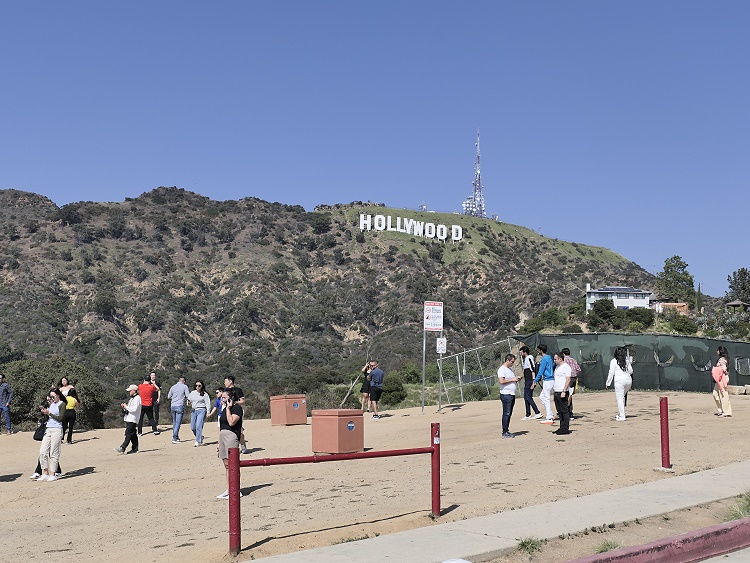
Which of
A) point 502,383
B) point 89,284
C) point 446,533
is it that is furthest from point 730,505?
point 89,284

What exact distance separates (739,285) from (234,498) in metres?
96.0

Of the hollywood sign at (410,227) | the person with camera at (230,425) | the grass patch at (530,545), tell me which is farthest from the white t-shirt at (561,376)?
the hollywood sign at (410,227)

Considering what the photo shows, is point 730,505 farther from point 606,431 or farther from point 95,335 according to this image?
point 95,335

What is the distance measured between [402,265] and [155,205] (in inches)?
1313

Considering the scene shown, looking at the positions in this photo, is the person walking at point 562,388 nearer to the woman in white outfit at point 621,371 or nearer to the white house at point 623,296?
the woman in white outfit at point 621,371

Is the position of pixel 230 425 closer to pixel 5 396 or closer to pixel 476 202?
pixel 5 396

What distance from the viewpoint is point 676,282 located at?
103688 millimetres

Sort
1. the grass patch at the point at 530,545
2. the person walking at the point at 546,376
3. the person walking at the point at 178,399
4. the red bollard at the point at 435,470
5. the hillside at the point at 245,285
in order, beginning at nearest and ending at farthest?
1. the grass patch at the point at 530,545
2. the red bollard at the point at 435,470
3. the person walking at the point at 546,376
4. the person walking at the point at 178,399
5. the hillside at the point at 245,285

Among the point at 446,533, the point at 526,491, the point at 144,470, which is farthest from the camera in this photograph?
the point at 144,470

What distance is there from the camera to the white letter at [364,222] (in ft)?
388

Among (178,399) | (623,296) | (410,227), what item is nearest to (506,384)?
(178,399)

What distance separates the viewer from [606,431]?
18.5 metres

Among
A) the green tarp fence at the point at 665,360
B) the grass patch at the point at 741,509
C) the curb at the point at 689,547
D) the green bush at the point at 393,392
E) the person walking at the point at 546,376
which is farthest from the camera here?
the green bush at the point at 393,392

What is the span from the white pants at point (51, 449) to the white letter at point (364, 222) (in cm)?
10234
